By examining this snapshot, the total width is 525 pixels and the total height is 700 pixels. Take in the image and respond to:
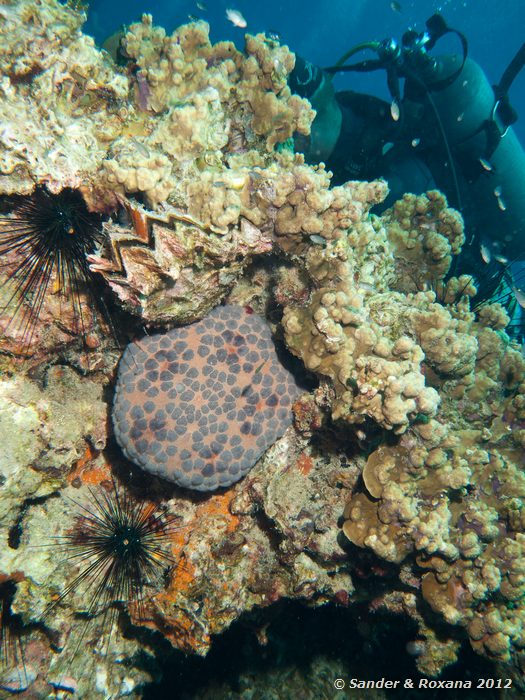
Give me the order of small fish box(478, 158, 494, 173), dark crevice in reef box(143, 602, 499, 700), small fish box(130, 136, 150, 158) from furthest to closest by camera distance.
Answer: small fish box(478, 158, 494, 173) → dark crevice in reef box(143, 602, 499, 700) → small fish box(130, 136, 150, 158)

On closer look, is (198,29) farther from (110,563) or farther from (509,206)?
(509,206)

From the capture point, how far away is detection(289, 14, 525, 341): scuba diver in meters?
7.08

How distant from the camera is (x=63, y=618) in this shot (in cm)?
387

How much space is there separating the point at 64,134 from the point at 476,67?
366 inches

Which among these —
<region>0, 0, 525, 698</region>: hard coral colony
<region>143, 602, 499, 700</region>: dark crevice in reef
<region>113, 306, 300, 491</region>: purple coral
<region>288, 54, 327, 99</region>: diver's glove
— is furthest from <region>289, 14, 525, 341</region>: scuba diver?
<region>143, 602, 499, 700</region>: dark crevice in reef

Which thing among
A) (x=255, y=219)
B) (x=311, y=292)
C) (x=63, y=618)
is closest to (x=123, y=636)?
(x=63, y=618)

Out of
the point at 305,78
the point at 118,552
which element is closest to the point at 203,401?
the point at 118,552

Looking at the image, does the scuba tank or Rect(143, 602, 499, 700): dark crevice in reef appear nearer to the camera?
Rect(143, 602, 499, 700): dark crevice in reef

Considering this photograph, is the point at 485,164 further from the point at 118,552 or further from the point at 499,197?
the point at 118,552

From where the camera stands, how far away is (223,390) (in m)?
3.82

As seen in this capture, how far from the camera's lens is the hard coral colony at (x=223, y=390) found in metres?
3.06

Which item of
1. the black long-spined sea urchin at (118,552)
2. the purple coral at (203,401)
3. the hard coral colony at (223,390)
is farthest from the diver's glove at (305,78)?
the black long-spined sea urchin at (118,552)

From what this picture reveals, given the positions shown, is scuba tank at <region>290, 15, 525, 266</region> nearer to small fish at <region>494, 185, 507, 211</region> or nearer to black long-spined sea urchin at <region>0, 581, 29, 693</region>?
small fish at <region>494, 185, 507, 211</region>

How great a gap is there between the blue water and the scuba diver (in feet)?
179
